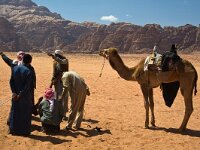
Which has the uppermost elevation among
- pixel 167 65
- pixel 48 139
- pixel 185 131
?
pixel 167 65

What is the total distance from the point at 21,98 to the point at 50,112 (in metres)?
0.96

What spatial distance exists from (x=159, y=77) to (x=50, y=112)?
3124 millimetres

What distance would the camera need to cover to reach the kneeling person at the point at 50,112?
9070 mm

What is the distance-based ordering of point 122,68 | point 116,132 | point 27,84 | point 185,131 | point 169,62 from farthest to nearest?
point 122,68 < point 185,131 < point 169,62 < point 116,132 < point 27,84

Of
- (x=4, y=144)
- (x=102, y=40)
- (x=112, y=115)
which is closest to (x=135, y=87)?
(x=112, y=115)

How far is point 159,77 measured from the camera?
10305 millimetres

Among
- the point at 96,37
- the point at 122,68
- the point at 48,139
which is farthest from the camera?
the point at 96,37

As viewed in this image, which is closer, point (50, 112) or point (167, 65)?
point (50, 112)

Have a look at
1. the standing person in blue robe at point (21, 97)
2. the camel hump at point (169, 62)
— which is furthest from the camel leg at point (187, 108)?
the standing person in blue robe at point (21, 97)

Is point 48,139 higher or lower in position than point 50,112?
lower

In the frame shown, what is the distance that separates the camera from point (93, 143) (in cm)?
860

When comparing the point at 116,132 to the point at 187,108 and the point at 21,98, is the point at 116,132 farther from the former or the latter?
the point at 21,98

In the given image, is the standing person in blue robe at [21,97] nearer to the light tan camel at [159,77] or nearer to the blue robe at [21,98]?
the blue robe at [21,98]

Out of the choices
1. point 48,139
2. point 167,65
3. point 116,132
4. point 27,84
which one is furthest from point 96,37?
point 27,84
